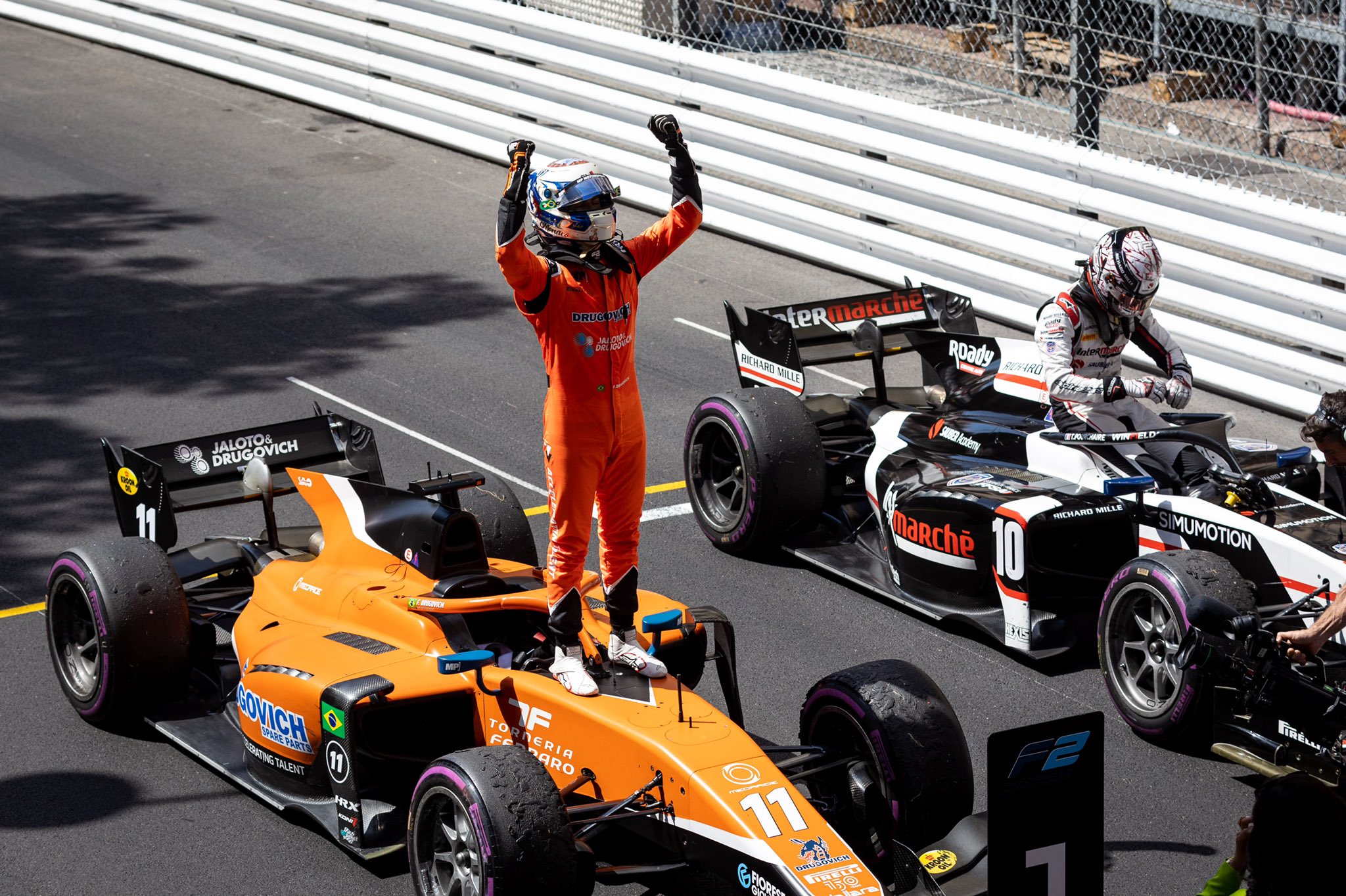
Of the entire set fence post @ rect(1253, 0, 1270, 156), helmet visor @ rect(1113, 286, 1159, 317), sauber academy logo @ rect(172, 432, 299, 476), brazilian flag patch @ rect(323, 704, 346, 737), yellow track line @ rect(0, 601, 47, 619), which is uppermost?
fence post @ rect(1253, 0, 1270, 156)

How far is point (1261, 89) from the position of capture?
1202 centimetres

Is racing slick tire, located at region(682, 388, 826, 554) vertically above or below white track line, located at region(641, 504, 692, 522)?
above

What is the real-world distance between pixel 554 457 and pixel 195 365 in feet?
19.9

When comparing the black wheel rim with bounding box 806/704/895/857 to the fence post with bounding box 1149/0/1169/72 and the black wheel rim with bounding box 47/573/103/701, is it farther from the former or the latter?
the fence post with bounding box 1149/0/1169/72

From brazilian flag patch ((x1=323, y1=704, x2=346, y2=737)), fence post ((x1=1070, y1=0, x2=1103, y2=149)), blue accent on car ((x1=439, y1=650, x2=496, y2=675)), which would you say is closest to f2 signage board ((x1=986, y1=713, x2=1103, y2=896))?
blue accent on car ((x1=439, y1=650, x2=496, y2=675))

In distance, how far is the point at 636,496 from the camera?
19.9 feet

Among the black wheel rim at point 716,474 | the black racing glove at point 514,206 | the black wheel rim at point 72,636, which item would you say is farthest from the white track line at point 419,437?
the black racing glove at point 514,206

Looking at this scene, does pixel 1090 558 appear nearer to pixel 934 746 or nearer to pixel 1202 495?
pixel 1202 495

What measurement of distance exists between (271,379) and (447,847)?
249 inches

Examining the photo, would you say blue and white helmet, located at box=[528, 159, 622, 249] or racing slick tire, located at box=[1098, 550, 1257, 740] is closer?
blue and white helmet, located at box=[528, 159, 622, 249]

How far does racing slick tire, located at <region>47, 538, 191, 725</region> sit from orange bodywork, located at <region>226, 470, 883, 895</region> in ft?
0.94

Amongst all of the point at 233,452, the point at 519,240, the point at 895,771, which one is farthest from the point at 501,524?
the point at 895,771

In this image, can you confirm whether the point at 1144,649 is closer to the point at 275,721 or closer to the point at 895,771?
the point at 895,771

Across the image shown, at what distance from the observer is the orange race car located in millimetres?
4941
